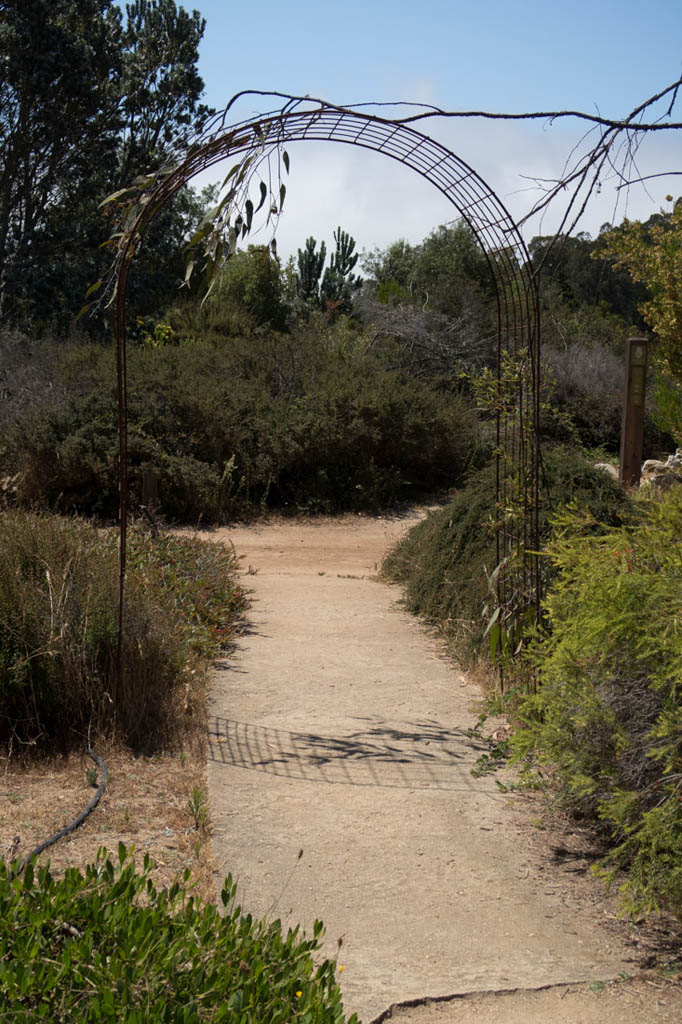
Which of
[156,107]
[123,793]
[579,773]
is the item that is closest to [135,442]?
[123,793]

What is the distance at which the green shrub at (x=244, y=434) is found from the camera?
511 inches

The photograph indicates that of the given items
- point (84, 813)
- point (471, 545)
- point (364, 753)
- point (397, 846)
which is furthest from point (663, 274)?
point (84, 813)

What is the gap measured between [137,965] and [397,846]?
1836 millimetres

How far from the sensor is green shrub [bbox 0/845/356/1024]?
1.89 m

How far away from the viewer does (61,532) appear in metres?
5.41

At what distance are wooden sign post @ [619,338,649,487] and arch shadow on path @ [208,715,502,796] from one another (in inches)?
346

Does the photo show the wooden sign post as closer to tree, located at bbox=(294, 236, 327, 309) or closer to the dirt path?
Answer: the dirt path

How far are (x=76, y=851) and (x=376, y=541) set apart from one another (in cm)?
914

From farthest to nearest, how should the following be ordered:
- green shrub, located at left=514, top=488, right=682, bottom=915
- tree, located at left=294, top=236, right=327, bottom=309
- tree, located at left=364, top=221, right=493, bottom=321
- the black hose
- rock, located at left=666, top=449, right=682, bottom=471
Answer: tree, located at left=294, top=236, right=327, bottom=309 → tree, located at left=364, top=221, right=493, bottom=321 → rock, located at left=666, top=449, right=682, bottom=471 → the black hose → green shrub, located at left=514, top=488, right=682, bottom=915

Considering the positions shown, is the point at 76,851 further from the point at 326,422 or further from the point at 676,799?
the point at 326,422

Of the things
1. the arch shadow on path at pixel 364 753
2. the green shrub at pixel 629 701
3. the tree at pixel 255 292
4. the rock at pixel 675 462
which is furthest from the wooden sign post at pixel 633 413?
the tree at pixel 255 292

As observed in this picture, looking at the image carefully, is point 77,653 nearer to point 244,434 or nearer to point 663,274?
point 244,434

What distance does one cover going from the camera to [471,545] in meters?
7.26

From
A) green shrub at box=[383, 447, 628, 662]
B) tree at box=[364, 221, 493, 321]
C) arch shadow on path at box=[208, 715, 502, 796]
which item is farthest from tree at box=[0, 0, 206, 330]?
arch shadow on path at box=[208, 715, 502, 796]
